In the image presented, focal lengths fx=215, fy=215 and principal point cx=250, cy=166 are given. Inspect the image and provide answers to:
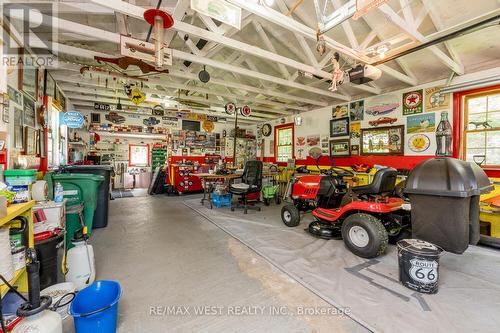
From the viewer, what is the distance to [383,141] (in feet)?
18.0

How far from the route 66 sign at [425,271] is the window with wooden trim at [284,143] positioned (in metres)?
6.40

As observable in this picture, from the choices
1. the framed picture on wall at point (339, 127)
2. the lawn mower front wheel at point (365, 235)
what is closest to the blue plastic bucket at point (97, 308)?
the lawn mower front wheel at point (365, 235)

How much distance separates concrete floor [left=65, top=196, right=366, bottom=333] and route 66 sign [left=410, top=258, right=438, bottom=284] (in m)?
0.86

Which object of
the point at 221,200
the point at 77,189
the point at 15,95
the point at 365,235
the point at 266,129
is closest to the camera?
the point at 15,95

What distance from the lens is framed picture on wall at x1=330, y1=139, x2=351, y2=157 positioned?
20.5 ft

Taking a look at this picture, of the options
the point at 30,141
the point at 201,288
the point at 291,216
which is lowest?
the point at 201,288

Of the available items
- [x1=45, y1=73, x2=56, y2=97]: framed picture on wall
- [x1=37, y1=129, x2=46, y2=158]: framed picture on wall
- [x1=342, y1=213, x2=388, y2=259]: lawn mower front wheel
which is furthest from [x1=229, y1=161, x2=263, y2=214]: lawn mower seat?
[x1=45, y1=73, x2=56, y2=97]: framed picture on wall

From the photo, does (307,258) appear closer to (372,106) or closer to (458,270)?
(458,270)

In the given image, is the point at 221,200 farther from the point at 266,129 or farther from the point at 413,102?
the point at 413,102

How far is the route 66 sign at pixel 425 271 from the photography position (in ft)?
6.48

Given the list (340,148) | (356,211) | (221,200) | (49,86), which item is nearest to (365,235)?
(356,211)

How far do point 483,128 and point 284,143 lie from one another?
222 inches

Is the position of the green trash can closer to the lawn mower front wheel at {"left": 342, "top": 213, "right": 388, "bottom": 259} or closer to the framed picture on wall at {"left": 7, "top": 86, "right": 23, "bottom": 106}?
the framed picture on wall at {"left": 7, "top": 86, "right": 23, "bottom": 106}

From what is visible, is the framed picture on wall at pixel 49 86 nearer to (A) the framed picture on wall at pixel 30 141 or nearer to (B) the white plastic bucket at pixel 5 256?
(A) the framed picture on wall at pixel 30 141
